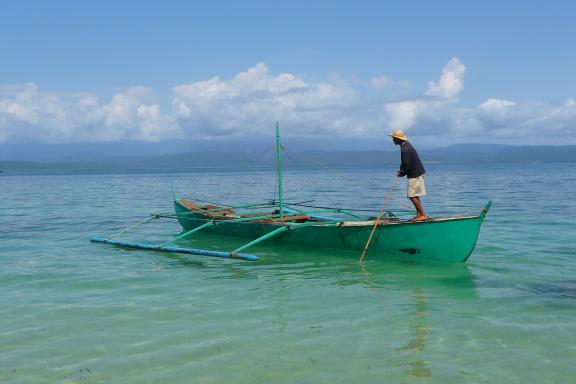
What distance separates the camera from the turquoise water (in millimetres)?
6734

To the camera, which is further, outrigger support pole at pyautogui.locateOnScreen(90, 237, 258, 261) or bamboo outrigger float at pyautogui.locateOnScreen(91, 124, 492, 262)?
outrigger support pole at pyautogui.locateOnScreen(90, 237, 258, 261)

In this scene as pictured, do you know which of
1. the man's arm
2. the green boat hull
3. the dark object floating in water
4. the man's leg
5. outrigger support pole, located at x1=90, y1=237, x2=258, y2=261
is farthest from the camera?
the dark object floating in water

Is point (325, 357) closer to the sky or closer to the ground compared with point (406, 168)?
closer to the ground

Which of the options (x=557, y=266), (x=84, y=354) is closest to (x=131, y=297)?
(x=84, y=354)

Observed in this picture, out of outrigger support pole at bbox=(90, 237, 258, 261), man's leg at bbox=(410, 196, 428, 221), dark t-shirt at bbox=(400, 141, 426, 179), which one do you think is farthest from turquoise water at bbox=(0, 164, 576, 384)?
dark t-shirt at bbox=(400, 141, 426, 179)

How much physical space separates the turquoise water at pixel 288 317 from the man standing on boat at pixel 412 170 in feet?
5.04

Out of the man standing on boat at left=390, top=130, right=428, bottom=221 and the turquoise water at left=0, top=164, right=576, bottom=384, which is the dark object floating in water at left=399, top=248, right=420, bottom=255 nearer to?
the turquoise water at left=0, top=164, right=576, bottom=384

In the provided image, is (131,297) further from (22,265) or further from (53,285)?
(22,265)

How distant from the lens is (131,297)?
10.4 metres

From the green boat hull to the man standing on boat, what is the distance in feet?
1.44

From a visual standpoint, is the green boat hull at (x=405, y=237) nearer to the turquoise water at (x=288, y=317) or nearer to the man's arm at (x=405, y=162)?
the turquoise water at (x=288, y=317)

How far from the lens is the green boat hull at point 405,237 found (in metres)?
12.2

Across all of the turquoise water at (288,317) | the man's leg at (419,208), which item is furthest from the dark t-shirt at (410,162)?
the turquoise water at (288,317)

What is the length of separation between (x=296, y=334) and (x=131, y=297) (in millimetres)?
3977
